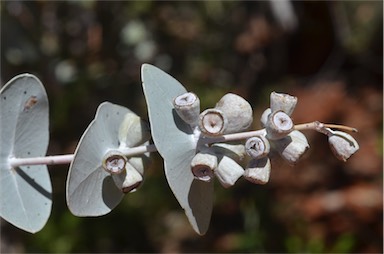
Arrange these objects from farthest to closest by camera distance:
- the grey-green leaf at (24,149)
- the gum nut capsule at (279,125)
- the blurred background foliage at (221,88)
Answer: the blurred background foliage at (221,88), the grey-green leaf at (24,149), the gum nut capsule at (279,125)

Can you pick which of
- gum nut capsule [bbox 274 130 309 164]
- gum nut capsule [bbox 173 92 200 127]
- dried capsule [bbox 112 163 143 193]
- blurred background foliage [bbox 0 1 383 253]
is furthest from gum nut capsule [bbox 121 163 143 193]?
blurred background foliage [bbox 0 1 383 253]

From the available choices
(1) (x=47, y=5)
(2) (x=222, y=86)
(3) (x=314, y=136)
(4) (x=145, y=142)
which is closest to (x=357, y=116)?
(3) (x=314, y=136)

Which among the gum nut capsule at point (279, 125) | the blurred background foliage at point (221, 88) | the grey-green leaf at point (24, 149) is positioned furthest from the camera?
the blurred background foliage at point (221, 88)

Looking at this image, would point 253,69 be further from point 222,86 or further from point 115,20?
point 115,20

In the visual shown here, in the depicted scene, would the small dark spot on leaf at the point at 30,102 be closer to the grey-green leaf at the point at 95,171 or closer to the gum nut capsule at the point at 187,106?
the grey-green leaf at the point at 95,171

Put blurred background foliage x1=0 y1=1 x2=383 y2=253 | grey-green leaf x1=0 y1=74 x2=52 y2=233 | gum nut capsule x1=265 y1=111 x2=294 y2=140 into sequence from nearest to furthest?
gum nut capsule x1=265 y1=111 x2=294 y2=140
grey-green leaf x1=0 y1=74 x2=52 y2=233
blurred background foliage x1=0 y1=1 x2=383 y2=253

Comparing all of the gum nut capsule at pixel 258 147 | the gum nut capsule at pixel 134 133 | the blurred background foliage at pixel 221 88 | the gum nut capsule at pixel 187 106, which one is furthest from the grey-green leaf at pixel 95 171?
the blurred background foliage at pixel 221 88

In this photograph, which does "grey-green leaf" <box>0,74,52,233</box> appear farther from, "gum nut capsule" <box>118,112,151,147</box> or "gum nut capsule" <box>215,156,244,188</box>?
"gum nut capsule" <box>215,156,244,188</box>
